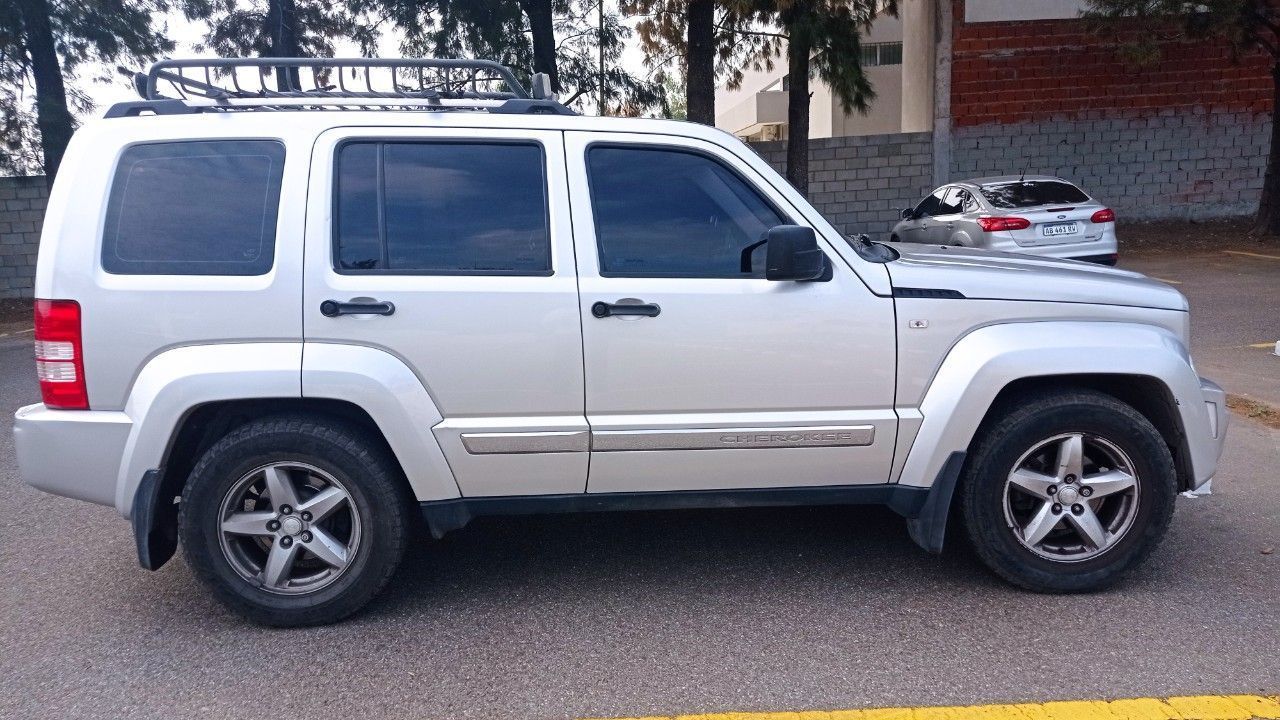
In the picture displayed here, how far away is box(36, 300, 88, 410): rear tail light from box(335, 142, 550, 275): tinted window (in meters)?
1.01

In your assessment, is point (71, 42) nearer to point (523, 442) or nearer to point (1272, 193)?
point (523, 442)

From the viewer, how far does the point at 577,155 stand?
3980 millimetres

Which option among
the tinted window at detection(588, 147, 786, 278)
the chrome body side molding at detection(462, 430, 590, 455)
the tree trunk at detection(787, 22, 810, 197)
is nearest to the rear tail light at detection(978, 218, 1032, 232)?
the tree trunk at detection(787, 22, 810, 197)

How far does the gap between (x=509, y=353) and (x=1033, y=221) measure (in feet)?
32.7

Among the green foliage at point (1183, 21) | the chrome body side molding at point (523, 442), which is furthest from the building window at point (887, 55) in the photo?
the chrome body side molding at point (523, 442)

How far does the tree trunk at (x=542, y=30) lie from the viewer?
615 inches

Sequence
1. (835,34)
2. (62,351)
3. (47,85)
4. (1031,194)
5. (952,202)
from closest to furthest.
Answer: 1. (62,351)
2. (1031,194)
3. (952,202)
4. (47,85)
5. (835,34)

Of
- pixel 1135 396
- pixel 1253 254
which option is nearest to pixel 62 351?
pixel 1135 396

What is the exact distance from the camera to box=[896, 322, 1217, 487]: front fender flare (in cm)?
394

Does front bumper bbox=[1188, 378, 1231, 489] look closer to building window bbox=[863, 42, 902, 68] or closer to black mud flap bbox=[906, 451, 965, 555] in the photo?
black mud flap bbox=[906, 451, 965, 555]

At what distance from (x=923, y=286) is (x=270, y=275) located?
8.29 ft

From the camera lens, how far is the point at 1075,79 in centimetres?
1978

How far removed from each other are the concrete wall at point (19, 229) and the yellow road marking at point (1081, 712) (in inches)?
663

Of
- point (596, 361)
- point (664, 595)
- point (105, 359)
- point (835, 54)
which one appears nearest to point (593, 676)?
point (664, 595)
